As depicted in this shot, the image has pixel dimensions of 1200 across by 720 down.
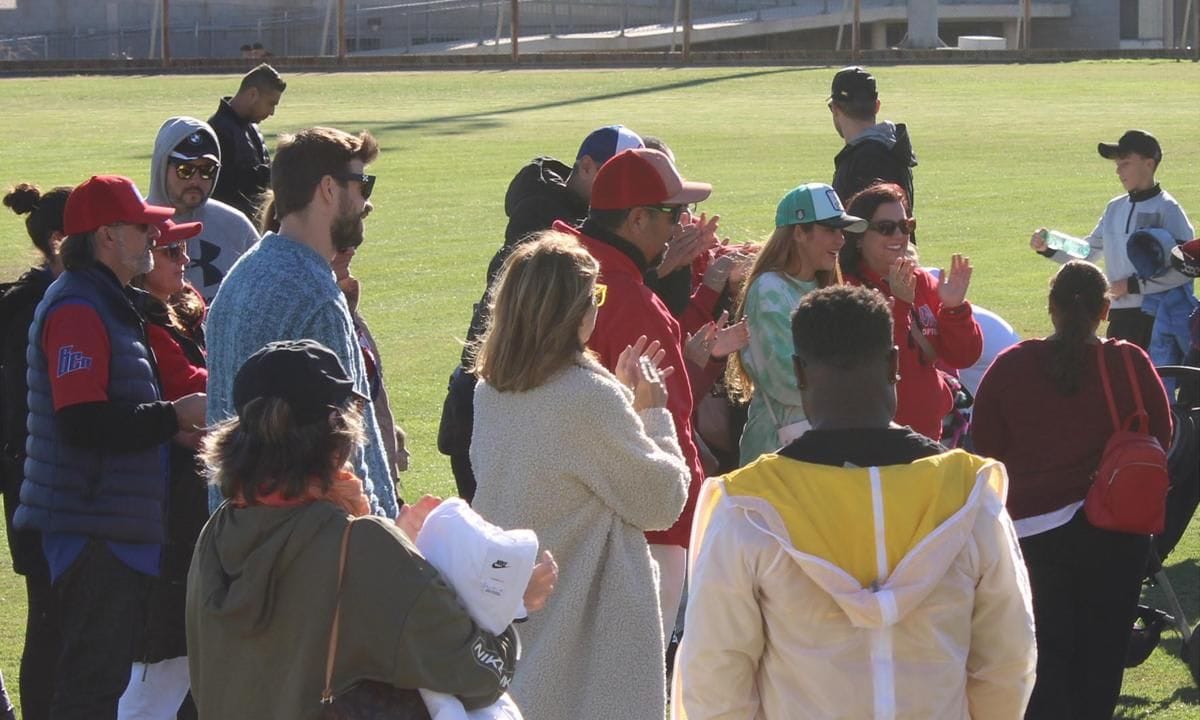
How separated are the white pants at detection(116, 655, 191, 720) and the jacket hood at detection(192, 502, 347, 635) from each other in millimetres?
2386

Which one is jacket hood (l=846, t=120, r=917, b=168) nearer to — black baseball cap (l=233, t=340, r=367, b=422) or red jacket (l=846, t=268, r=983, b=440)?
red jacket (l=846, t=268, r=983, b=440)

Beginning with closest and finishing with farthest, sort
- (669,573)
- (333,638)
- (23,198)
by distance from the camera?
1. (333,638)
2. (669,573)
3. (23,198)

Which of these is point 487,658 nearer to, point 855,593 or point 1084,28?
point 855,593

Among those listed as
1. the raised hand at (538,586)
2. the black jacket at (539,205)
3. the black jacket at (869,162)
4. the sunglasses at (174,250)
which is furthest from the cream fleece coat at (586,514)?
the black jacket at (869,162)

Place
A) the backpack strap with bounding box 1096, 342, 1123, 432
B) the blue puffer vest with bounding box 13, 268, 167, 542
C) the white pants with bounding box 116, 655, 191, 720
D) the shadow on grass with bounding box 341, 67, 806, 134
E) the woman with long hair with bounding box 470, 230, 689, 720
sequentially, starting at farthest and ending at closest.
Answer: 1. the shadow on grass with bounding box 341, 67, 806, 134
2. the backpack strap with bounding box 1096, 342, 1123, 432
3. the white pants with bounding box 116, 655, 191, 720
4. the blue puffer vest with bounding box 13, 268, 167, 542
5. the woman with long hair with bounding box 470, 230, 689, 720

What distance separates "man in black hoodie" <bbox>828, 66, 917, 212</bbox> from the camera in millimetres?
8969


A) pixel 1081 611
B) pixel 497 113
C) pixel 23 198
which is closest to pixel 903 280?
pixel 1081 611

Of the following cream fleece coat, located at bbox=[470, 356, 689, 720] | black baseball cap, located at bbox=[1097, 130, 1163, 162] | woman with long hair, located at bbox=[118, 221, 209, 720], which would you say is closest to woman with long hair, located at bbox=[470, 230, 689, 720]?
cream fleece coat, located at bbox=[470, 356, 689, 720]

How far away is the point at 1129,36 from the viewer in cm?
6444

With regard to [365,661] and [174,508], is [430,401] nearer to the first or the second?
[174,508]

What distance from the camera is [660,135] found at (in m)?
34.2

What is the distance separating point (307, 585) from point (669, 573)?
235 cm

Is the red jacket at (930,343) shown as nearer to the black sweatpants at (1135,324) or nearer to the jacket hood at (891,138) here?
the jacket hood at (891,138)

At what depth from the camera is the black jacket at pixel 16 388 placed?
18.9ft
